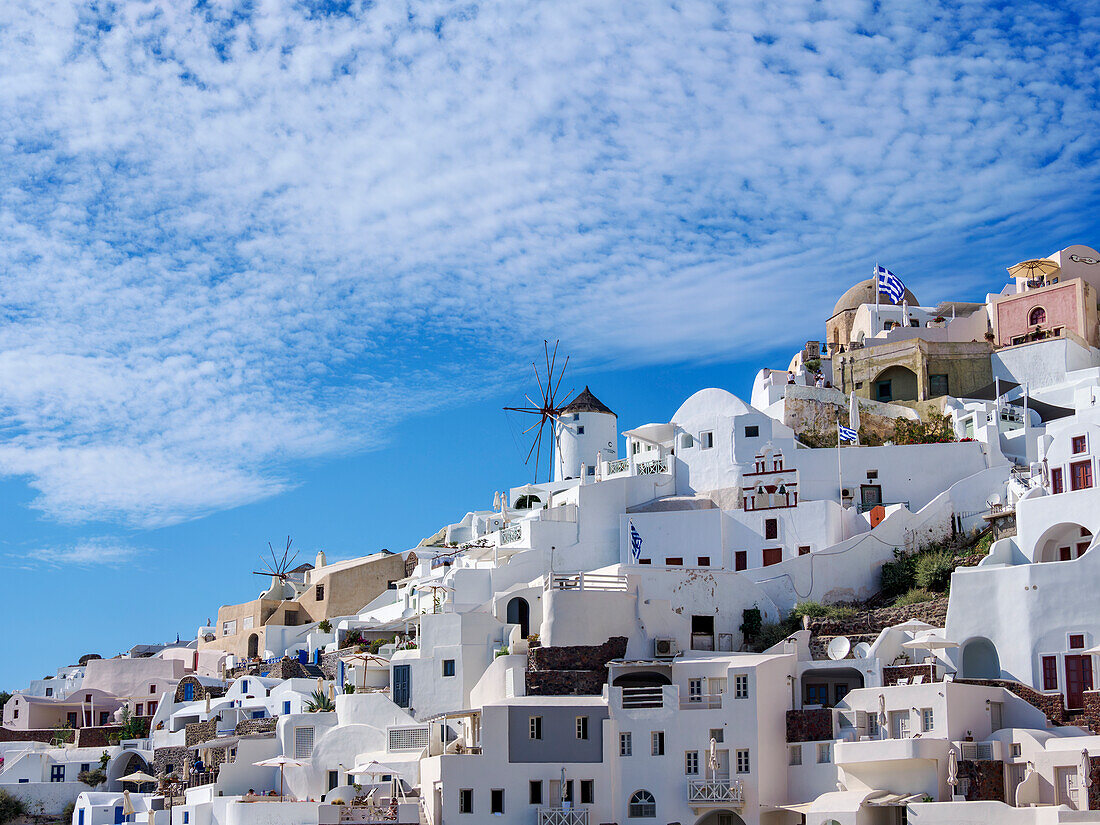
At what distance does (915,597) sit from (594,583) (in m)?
11.4

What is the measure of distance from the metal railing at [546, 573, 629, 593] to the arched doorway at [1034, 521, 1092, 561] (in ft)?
46.1

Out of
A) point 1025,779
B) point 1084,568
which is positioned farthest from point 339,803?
point 1084,568

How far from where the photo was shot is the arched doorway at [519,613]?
53719 mm

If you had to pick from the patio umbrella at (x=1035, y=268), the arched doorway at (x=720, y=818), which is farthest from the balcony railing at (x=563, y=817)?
the patio umbrella at (x=1035, y=268)

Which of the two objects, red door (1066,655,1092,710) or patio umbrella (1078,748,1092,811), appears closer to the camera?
patio umbrella (1078,748,1092,811)

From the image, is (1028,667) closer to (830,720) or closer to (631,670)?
(830,720)

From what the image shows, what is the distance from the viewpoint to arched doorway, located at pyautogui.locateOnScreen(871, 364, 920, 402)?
6775 centimetres

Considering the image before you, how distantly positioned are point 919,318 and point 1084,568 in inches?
1312

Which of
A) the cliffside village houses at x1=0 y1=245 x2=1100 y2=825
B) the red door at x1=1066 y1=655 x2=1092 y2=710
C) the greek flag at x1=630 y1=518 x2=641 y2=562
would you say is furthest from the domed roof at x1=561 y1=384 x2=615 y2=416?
the red door at x1=1066 y1=655 x2=1092 y2=710

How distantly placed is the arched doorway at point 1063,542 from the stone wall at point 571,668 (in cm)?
1443

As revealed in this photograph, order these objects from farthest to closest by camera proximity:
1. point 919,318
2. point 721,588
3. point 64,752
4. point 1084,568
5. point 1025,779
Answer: point 919,318
point 64,752
point 721,588
point 1084,568
point 1025,779

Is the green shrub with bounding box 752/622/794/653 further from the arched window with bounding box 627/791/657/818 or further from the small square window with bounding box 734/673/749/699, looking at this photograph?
the arched window with bounding box 627/791/657/818

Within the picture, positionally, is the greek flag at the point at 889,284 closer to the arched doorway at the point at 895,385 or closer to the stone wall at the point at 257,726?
the arched doorway at the point at 895,385

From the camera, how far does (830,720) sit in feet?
143
